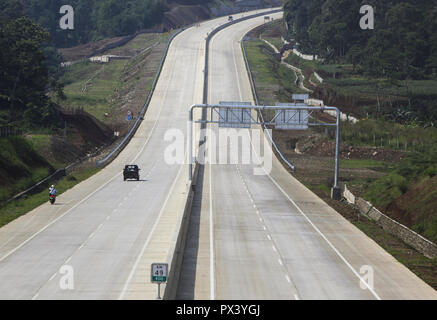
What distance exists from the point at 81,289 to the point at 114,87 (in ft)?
393

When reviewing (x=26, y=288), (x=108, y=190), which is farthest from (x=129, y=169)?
(x=26, y=288)

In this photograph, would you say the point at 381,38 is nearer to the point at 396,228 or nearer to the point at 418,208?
the point at 418,208

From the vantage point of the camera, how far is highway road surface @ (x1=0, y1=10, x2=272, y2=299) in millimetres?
31797

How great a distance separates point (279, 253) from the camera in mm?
41781

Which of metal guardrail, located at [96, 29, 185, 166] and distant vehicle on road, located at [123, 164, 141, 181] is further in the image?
metal guardrail, located at [96, 29, 185, 166]

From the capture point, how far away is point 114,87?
14812cm

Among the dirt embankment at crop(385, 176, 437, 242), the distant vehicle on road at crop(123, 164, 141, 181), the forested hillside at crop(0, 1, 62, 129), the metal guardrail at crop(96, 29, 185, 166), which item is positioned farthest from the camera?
the forested hillside at crop(0, 1, 62, 129)

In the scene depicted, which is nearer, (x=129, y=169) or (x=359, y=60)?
(x=129, y=169)

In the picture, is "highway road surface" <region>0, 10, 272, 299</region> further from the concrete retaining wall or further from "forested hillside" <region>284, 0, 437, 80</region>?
"forested hillside" <region>284, 0, 437, 80</region>

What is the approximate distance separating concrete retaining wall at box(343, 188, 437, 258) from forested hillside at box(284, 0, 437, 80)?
8351 centimetres

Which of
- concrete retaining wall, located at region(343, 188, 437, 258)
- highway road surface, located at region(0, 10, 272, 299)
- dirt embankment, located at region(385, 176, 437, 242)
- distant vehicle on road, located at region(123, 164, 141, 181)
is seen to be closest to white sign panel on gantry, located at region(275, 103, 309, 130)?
highway road surface, located at region(0, 10, 272, 299)

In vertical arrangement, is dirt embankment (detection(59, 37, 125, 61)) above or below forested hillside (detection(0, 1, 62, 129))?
above

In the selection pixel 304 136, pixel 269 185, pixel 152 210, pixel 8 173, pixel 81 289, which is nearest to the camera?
pixel 81 289

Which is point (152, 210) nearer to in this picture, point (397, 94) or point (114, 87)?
point (397, 94)
